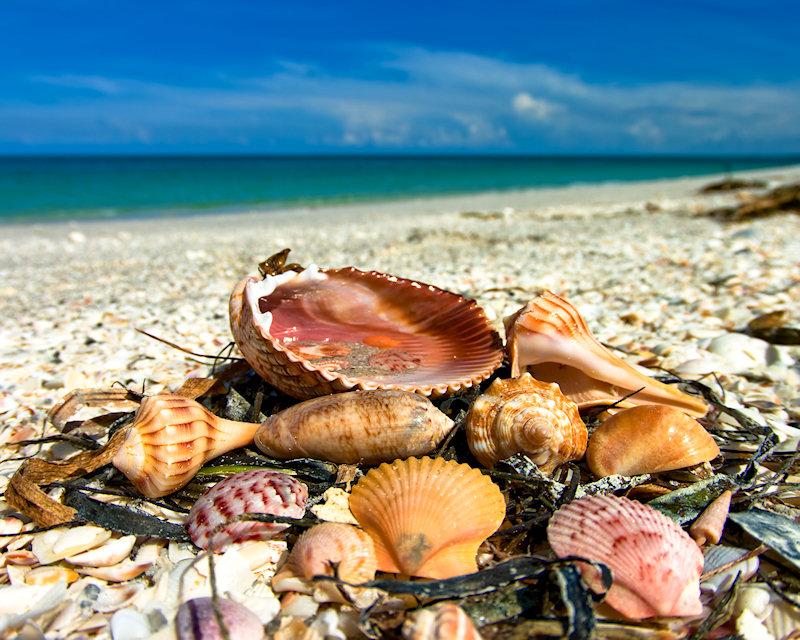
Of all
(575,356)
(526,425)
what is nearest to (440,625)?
(526,425)

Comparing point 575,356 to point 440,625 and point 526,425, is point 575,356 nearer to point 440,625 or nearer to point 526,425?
point 526,425

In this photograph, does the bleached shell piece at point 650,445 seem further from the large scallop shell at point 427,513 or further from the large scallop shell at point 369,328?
the large scallop shell at point 369,328

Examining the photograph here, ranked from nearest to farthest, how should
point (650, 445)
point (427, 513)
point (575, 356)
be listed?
point (427, 513)
point (650, 445)
point (575, 356)

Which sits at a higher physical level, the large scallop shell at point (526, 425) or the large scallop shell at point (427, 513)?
the large scallop shell at point (526, 425)

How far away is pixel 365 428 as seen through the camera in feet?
6.63

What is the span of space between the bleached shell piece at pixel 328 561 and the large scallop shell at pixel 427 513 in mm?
68

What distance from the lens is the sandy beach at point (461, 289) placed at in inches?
126

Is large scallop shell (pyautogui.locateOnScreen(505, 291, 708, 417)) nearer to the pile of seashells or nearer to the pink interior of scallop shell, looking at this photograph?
the pile of seashells

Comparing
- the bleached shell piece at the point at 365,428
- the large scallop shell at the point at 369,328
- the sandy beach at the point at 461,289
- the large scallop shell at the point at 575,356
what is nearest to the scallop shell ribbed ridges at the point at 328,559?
the bleached shell piece at the point at 365,428

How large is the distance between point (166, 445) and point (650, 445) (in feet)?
4.87

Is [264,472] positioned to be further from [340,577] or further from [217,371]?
[217,371]

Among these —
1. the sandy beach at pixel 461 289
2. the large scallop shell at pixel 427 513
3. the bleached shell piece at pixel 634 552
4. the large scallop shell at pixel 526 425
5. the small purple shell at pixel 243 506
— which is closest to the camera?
the bleached shell piece at pixel 634 552

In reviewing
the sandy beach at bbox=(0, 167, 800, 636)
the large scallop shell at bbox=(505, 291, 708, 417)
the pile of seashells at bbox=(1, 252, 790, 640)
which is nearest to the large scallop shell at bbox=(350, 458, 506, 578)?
the pile of seashells at bbox=(1, 252, 790, 640)

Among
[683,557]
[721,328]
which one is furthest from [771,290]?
[683,557]
